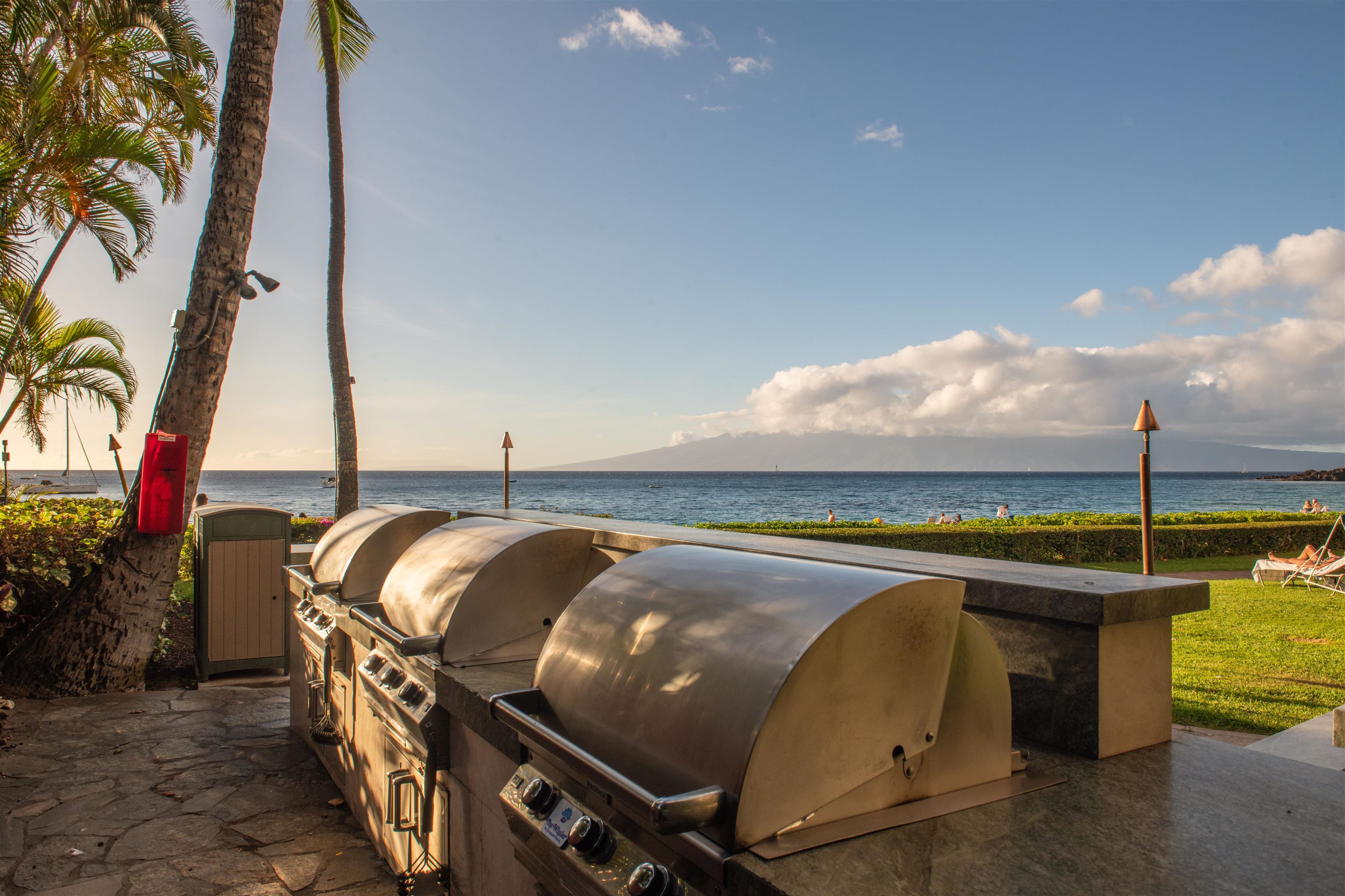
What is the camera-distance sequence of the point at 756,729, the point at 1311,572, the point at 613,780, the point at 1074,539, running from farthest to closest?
the point at 1074,539 < the point at 1311,572 < the point at 613,780 < the point at 756,729

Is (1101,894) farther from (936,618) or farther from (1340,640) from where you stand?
(1340,640)

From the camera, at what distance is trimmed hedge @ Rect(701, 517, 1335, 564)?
14.9 meters

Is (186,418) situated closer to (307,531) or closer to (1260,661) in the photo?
(307,531)

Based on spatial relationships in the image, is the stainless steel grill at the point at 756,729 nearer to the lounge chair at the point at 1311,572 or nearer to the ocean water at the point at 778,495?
the lounge chair at the point at 1311,572

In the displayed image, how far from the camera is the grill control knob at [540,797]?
1.80 meters

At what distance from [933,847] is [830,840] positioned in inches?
7.9

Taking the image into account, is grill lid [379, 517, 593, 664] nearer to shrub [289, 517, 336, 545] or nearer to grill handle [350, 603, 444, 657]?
grill handle [350, 603, 444, 657]

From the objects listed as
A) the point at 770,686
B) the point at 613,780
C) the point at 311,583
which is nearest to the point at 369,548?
the point at 311,583

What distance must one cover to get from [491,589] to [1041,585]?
1904 mm

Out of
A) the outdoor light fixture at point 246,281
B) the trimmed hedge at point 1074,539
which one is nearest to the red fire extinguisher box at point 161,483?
the outdoor light fixture at point 246,281

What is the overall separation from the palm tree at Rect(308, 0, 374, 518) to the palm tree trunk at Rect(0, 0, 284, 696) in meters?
2.99

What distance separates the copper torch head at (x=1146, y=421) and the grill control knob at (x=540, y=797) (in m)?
10.4

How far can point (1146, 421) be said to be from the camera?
10.1 metres

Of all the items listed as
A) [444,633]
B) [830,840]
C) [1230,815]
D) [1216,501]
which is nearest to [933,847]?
[830,840]
